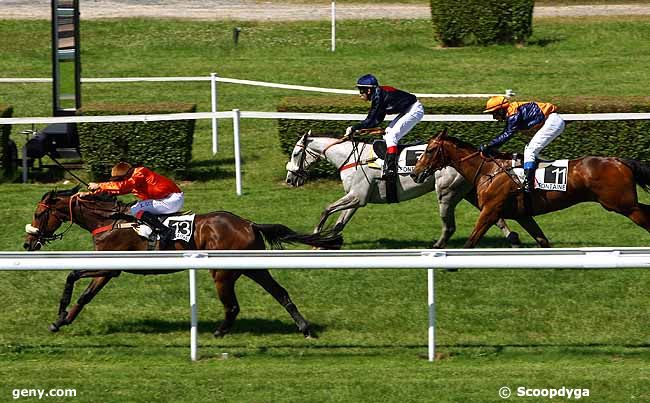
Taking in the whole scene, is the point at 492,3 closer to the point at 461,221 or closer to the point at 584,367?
the point at 461,221

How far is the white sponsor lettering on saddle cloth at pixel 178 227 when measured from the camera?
10953 millimetres

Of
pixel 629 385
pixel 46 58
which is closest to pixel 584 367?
pixel 629 385

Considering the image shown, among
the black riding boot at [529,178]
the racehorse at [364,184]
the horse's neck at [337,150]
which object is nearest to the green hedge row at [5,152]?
the racehorse at [364,184]

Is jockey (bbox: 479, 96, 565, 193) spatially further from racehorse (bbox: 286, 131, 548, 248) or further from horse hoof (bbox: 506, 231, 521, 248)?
horse hoof (bbox: 506, 231, 521, 248)

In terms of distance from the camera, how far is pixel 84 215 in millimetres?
11445

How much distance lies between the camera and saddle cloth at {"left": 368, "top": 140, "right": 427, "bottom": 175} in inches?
533

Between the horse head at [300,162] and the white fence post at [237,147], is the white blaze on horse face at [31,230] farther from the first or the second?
the white fence post at [237,147]

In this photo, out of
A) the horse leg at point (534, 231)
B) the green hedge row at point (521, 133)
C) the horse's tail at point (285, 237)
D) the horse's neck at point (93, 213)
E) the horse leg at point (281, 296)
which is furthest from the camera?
the green hedge row at point (521, 133)

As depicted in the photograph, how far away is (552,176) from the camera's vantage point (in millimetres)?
12719

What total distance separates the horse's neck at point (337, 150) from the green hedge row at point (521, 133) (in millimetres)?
2531

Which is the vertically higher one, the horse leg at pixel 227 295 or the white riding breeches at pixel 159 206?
the white riding breeches at pixel 159 206

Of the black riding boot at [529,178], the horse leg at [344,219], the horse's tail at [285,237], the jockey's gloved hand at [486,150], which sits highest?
the jockey's gloved hand at [486,150]

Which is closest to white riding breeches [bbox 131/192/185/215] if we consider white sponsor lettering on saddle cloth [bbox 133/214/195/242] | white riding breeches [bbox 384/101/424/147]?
white sponsor lettering on saddle cloth [bbox 133/214/195/242]

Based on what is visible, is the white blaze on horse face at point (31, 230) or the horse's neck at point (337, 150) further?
the horse's neck at point (337, 150)
